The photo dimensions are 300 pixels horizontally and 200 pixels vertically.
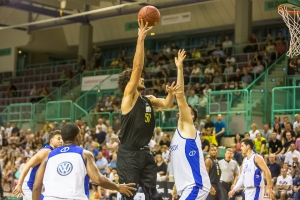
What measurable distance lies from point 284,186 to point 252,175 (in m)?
5.36

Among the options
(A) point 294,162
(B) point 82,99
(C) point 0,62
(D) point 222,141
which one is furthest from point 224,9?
(C) point 0,62

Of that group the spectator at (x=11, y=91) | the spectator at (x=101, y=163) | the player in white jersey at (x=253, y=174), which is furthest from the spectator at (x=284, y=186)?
the spectator at (x=11, y=91)

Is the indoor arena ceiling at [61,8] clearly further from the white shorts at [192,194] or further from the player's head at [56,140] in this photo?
the white shorts at [192,194]

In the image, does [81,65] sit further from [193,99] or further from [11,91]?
[193,99]

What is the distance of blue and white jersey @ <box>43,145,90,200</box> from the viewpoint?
6410mm

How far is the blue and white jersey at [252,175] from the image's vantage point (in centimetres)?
1118

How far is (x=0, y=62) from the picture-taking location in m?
36.1

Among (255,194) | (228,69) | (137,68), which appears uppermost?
(228,69)

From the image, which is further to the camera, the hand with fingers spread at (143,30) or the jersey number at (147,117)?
the jersey number at (147,117)

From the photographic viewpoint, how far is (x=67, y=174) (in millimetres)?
6414

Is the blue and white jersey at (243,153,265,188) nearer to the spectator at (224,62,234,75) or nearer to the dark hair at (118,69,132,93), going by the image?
the dark hair at (118,69,132,93)

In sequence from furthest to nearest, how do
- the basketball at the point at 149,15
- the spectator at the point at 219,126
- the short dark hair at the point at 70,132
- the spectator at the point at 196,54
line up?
the spectator at the point at 196,54 → the spectator at the point at 219,126 → the basketball at the point at 149,15 → the short dark hair at the point at 70,132

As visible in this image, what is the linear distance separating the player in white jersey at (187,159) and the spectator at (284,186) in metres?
9.37

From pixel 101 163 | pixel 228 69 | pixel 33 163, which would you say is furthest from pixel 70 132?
pixel 228 69
